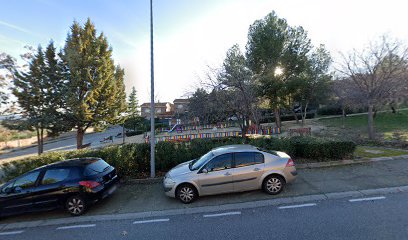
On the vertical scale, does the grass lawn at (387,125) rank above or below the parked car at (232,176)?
above

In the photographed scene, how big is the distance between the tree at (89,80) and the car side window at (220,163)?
36.1 feet

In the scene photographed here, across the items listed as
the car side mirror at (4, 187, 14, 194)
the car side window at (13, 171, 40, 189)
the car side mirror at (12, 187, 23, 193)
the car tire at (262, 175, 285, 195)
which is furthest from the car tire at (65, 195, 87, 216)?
the car tire at (262, 175, 285, 195)

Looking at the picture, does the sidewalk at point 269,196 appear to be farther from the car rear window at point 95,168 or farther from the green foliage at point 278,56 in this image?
the green foliage at point 278,56

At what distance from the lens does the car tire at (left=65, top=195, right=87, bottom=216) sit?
5.04 metres

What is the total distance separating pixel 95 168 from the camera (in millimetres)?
5523

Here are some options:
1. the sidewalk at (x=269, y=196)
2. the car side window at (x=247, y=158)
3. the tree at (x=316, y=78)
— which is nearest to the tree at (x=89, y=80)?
the sidewalk at (x=269, y=196)

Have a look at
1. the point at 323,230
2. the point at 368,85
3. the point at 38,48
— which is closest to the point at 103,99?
the point at 38,48

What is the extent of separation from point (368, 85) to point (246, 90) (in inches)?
310

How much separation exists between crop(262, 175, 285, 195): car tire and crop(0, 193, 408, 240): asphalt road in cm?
62

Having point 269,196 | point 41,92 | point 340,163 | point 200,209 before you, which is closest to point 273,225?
point 269,196

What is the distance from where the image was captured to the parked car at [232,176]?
516cm

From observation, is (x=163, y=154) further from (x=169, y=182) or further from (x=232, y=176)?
(x=232, y=176)

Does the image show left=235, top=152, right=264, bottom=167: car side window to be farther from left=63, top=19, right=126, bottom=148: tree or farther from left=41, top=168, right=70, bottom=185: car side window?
left=63, top=19, right=126, bottom=148: tree

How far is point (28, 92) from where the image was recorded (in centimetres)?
1236
